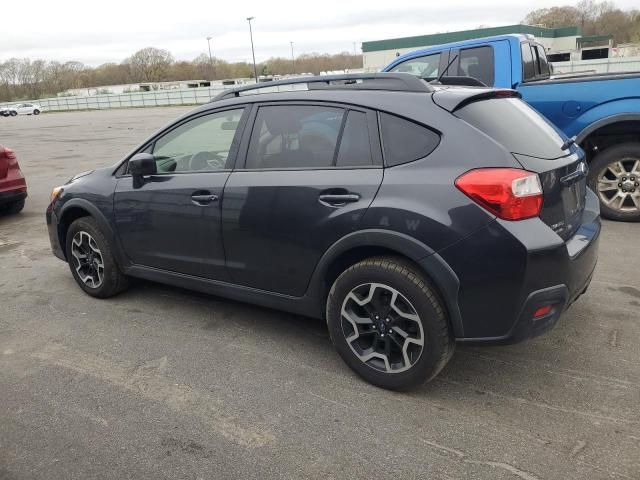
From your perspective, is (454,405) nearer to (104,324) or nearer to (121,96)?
(104,324)

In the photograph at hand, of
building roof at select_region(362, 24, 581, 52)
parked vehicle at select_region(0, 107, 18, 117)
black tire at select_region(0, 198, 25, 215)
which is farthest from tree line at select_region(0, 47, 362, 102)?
black tire at select_region(0, 198, 25, 215)

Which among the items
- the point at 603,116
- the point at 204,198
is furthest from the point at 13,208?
the point at 603,116

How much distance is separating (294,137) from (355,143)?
18.6 inches

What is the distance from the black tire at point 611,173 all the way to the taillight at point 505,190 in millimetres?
3925

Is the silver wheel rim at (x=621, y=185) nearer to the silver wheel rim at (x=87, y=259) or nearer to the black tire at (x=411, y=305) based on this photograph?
the black tire at (x=411, y=305)

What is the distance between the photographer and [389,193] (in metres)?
2.92

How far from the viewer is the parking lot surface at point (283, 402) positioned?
2.54 m

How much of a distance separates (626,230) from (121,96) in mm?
67649

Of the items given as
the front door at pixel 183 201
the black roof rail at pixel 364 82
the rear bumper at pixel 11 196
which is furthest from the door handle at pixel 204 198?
the rear bumper at pixel 11 196

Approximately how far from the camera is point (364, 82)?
11.0ft

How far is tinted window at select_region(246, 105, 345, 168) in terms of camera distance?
3.28m

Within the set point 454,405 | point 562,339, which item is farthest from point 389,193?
point 562,339

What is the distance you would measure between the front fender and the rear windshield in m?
2.86

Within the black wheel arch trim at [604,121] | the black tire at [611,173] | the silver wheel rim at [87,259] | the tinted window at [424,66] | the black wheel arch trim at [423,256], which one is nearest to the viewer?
the black wheel arch trim at [423,256]
